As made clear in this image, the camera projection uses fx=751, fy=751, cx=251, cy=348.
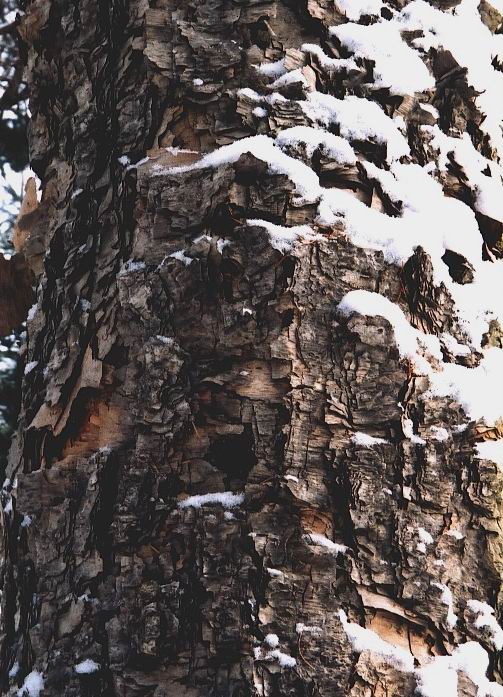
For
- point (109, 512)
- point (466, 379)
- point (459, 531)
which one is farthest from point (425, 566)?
point (109, 512)

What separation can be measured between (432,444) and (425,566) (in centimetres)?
20

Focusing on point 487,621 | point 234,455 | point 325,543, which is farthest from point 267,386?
point 487,621

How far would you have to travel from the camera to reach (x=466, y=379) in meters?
1.36

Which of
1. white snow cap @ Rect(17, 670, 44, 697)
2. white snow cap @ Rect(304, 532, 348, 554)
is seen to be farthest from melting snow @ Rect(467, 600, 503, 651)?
white snow cap @ Rect(17, 670, 44, 697)

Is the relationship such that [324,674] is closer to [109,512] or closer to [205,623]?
[205,623]

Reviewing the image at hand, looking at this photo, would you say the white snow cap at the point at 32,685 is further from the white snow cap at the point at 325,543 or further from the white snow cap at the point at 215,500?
the white snow cap at the point at 325,543

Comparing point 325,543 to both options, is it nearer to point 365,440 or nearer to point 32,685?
point 365,440

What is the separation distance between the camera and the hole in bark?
51.3 inches

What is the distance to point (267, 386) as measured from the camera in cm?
132

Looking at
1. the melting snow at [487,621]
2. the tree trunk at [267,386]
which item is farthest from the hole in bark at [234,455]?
the melting snow at [487,621]

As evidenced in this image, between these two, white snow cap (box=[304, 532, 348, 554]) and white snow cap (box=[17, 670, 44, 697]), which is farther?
white snow cap (box=[17, 670, 44, 697])

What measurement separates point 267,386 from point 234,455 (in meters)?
0.14

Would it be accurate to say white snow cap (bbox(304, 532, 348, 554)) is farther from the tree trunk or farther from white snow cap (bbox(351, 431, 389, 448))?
white snow cap (bbox(351, 431, 389, 448))

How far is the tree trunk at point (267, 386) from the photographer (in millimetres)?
1242
